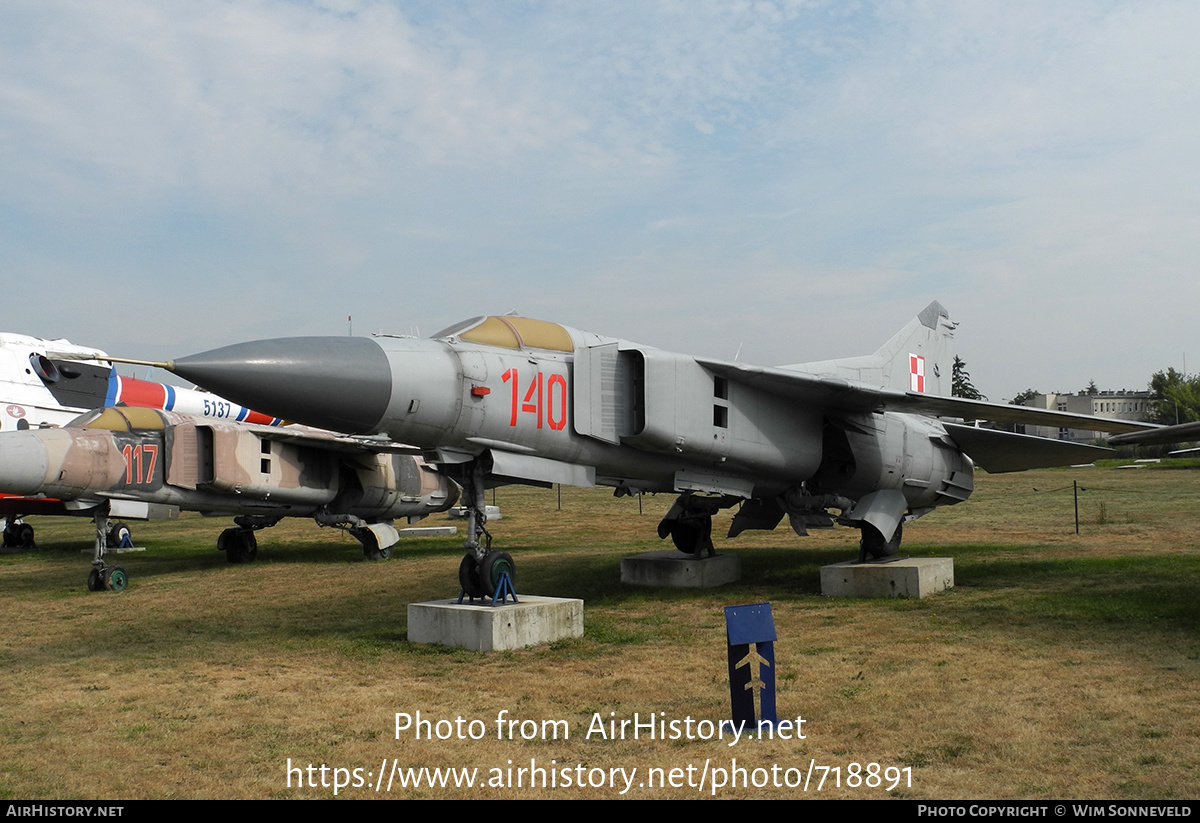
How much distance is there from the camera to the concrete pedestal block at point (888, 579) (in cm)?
1027

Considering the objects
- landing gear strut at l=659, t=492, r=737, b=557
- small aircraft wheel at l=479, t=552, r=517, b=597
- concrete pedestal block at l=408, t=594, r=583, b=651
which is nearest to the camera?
concrete pedestal block at l=408, t=594, r=583, b=651

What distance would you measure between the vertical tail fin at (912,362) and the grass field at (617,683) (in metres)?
2.92

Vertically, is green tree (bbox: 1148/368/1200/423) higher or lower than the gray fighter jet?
higher

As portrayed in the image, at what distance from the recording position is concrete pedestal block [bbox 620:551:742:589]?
11531 millimetres

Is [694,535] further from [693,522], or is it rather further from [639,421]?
[639,421]

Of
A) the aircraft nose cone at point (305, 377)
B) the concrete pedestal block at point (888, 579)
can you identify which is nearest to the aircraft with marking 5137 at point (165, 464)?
the aircraft nose cone at point (305, 377)

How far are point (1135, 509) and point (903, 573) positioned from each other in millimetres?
16152

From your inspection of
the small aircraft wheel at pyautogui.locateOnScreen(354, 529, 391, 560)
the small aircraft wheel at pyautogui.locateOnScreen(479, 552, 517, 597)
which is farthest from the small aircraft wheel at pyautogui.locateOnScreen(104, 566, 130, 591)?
the small aircraft wheel at pyautogui.locateOnScreen(479, 552, 517, 597)

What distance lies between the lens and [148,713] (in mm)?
5711

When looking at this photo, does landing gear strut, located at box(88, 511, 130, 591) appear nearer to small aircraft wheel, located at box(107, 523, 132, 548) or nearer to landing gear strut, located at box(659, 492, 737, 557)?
small aircraft wheel, located at box(107, 523, 132, 548)

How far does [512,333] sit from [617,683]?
3472 millimetres

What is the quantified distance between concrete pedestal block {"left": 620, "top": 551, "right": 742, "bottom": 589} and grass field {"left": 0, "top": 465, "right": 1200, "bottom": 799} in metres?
0.28

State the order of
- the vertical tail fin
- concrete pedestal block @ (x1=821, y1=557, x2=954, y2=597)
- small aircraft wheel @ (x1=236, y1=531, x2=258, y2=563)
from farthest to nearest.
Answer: small aircraft wheel @ (x1=236, y1=531, x2=258, y2=563) < the vertical tail fin < concrete pedestal block @ (x1=821, y1=557, x2=954, y2=597)

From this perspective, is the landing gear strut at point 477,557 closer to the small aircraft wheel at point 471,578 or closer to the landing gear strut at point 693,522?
the small aircraft wheel at point 471,578
